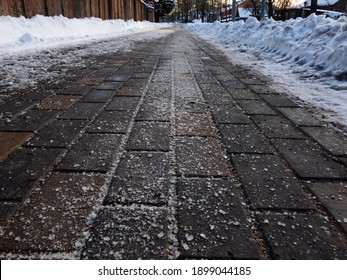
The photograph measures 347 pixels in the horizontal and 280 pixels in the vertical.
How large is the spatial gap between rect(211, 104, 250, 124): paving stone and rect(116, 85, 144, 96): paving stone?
904 millimetres

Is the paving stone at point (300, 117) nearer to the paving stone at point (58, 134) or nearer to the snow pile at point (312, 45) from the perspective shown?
the snow pile at point (312, 45)

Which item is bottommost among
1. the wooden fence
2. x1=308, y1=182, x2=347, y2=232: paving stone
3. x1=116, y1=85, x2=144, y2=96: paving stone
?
x1=308, y1=182, x2=347, y2=232: paving stone

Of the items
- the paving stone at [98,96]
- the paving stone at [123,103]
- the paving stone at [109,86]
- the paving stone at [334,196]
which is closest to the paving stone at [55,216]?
the paving stone at [334,196]

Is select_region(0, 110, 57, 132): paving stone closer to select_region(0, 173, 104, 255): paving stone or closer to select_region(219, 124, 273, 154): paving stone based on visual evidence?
select_region(0, 173, 104, 255): paving stone

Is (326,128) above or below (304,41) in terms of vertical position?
below

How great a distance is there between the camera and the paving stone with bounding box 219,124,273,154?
1.82 metres

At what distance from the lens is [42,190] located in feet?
4.46

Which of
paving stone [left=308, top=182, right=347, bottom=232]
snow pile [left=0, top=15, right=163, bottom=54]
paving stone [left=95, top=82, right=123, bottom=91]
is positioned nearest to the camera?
paving stone [left=308, top=182, right=347, bottom=232]

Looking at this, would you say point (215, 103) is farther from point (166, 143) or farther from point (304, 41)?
point (304, 41)

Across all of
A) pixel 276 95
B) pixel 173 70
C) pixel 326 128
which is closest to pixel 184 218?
pixel 326 128

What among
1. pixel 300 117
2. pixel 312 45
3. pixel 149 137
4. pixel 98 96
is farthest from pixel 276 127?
pixel 312 45

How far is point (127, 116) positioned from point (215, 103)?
91cm

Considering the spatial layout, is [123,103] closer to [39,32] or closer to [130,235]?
[130,235]

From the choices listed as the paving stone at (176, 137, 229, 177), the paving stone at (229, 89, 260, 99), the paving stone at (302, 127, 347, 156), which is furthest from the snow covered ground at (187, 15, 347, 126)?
the paving stone at (176, 137, 229, 177)
